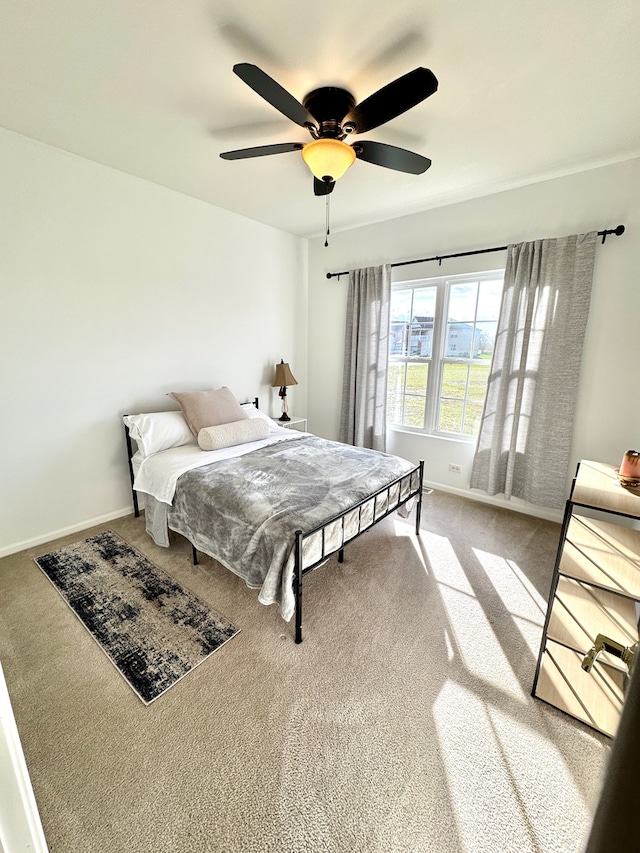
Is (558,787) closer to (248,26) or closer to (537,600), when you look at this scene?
(537,600)

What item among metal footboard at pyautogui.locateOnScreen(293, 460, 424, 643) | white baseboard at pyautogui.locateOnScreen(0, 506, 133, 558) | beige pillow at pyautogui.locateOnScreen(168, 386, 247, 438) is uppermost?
beige pillow at pyautogui.locateOnScreen(168, 386, 247, 438)

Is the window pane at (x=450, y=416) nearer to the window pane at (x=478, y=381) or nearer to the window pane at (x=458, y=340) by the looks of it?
the window pane at (x=478, y=381)

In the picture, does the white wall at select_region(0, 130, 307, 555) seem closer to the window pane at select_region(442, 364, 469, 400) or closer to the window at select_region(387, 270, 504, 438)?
the window at select_region(387, 270, 504, 438)

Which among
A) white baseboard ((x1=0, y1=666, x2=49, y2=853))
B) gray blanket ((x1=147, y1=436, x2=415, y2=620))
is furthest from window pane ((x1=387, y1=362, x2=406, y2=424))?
white baseboard ((x1=0, y1=666, x2=49, y2=853))

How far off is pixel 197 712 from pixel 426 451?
2.92m

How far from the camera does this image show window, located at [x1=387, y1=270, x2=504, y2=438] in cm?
334

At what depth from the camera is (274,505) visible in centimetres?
205

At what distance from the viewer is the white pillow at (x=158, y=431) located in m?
2.83

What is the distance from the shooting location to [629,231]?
256 cm

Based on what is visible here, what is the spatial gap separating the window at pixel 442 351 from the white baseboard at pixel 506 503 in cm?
54

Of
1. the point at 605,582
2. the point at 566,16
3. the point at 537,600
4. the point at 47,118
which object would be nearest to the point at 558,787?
the point at 605,582

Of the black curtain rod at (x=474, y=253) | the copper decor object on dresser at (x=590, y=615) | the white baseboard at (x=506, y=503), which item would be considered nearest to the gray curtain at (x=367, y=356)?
the black curtain rod at (x=474, y=253)

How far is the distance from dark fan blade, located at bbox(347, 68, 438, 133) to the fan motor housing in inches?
5.5

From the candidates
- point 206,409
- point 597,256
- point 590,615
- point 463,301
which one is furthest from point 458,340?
point 590,615
